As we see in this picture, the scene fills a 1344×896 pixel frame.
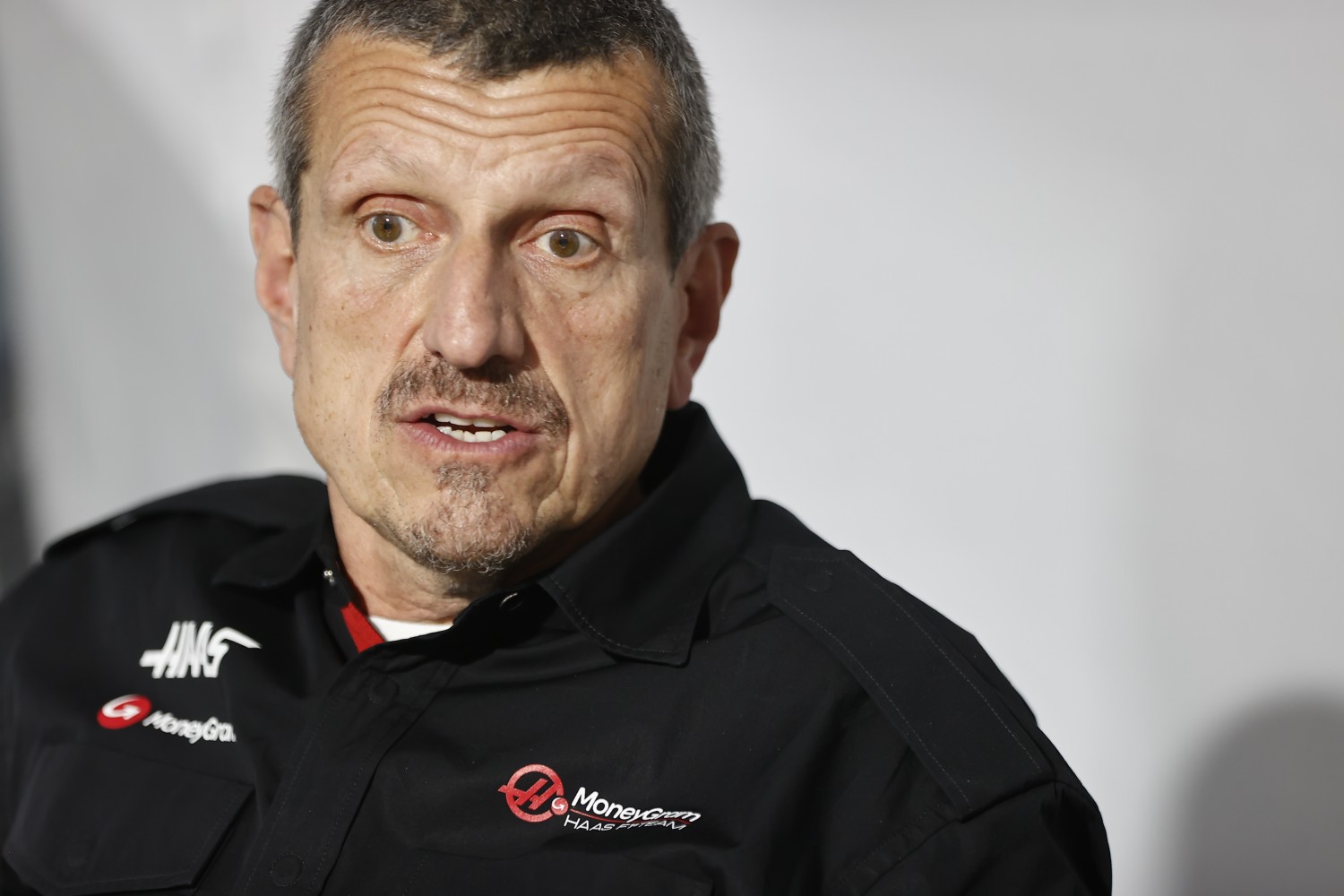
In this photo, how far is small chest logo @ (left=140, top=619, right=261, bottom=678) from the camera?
1832mm

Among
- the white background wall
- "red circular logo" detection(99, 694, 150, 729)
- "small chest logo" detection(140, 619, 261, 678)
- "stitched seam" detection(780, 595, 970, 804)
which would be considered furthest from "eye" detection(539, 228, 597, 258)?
the white background wall

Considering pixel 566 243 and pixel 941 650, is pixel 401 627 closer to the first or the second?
pixel 566 243

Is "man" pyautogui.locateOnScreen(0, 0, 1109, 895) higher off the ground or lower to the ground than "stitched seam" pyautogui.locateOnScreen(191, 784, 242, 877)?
higher

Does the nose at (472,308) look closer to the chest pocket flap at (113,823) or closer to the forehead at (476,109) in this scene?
the forehead at (476,109)

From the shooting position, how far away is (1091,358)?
103 inches

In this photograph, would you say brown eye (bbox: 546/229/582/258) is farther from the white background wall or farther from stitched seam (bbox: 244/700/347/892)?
the white background wall

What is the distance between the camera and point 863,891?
4.75ft

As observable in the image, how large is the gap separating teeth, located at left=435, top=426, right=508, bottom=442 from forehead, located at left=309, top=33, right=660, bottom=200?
27 centimetres

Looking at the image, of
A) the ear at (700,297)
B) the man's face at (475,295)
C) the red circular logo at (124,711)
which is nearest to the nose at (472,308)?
the man's face at (475,295)

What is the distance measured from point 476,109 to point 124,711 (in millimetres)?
903

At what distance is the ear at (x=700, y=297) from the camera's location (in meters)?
1.79

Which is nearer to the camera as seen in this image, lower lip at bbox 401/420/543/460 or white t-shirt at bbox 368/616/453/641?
lower lip at bbox 401/420/543/460

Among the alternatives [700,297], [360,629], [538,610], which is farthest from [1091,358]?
[360,629]

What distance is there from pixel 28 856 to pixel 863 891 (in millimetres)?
1010
